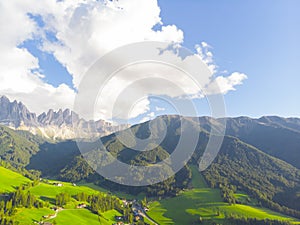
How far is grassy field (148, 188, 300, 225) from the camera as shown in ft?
447

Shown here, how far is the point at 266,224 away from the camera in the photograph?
12181cm

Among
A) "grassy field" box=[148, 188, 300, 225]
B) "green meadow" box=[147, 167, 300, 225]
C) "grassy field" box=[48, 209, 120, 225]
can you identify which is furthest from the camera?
"grassy field" box=[148, 188, 300, 225]

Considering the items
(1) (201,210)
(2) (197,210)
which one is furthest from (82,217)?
(1) (201,210)

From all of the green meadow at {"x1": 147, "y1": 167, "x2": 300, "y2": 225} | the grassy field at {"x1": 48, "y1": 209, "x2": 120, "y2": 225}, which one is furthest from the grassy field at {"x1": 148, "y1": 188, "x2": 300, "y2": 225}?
the grassy field at {"x1": 48, "y1": 209, "x2": 120, "y2": 225}

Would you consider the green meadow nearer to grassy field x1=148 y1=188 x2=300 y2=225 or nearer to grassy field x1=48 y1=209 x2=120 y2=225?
grassy field x1=148 y1=188 x2=300 y2=225

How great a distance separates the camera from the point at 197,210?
147 metres

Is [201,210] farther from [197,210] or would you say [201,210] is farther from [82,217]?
[82,217]

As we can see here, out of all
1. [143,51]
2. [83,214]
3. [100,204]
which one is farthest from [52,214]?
[143,51]

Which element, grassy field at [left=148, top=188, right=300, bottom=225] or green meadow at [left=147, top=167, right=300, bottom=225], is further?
grassy field at [left=148, top=188, right=300, bottom=225]

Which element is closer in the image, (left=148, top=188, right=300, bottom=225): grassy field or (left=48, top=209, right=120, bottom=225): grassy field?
(left=48, top=209, right=120, bottom=225): grassy field

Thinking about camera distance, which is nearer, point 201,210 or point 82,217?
point 82,217

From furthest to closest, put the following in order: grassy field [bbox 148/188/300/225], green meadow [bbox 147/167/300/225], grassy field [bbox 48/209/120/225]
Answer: grassy field [bbox 148/188/300/225] → green meadow [bbox 147/167/300/225] → grassy field [bbox 48/209/120/225]

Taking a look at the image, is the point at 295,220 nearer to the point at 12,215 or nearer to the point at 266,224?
the point at 266,224

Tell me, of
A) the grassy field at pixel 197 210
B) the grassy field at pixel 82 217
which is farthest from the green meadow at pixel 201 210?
the grassy field at pixel 82 217
